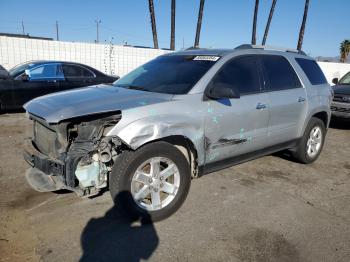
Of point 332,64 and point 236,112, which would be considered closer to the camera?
point 236,112

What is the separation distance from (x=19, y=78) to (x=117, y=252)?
7.22 m

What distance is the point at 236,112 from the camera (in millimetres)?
3910

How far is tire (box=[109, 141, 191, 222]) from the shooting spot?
3.08 metres

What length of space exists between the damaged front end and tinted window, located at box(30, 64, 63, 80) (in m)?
6.38

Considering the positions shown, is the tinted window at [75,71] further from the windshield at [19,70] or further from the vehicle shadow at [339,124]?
the vehicle shadow at [339,124]

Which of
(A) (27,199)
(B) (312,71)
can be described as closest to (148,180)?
(A) (27,199)

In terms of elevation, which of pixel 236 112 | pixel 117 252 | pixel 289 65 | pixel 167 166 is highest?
pixel 289 65

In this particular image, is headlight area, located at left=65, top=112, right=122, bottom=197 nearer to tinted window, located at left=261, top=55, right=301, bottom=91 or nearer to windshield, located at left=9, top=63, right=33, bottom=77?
tinted window, located at left=261, top=55, right=301, bottom=91

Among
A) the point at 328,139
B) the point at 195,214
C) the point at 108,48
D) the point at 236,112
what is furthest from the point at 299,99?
the point at 108,48

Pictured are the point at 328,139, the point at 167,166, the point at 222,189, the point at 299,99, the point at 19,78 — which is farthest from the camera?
the point at 19,78

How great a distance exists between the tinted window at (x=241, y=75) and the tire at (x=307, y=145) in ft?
4.96

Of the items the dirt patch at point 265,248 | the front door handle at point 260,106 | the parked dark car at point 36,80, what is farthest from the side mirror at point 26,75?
the dirt patch at point 265,248

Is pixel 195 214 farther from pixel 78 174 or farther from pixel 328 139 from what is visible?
pixel 328 139

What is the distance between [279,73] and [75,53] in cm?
1106
